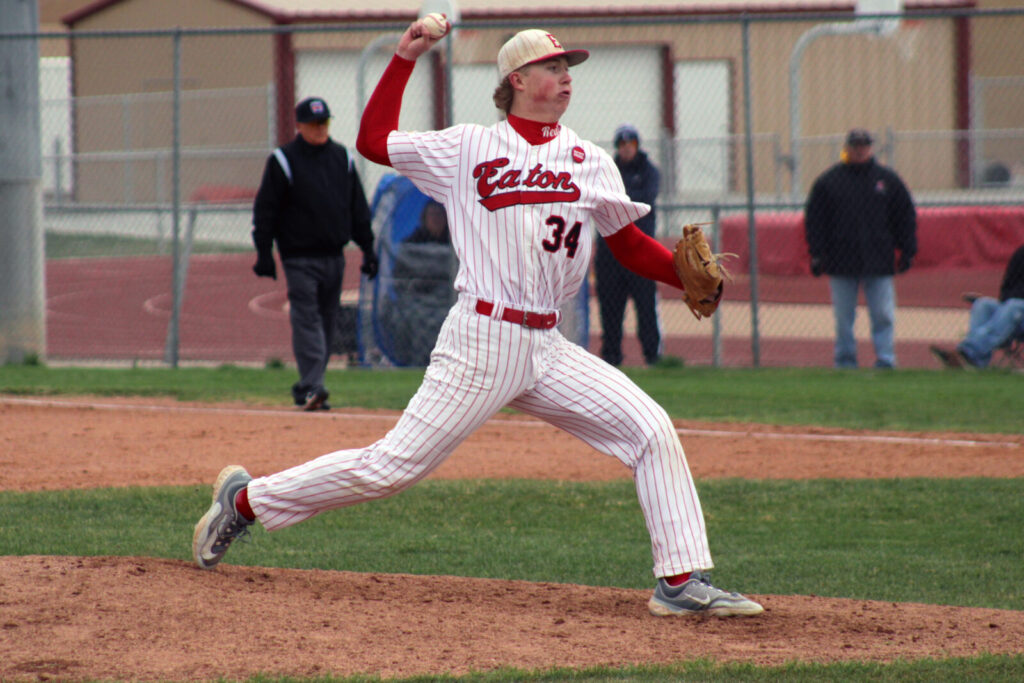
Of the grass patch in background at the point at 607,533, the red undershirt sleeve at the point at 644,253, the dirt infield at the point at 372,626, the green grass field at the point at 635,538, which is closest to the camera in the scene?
the dirt infield at the point at 372,626

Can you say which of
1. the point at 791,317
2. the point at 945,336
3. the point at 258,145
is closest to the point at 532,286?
the point at 945,336

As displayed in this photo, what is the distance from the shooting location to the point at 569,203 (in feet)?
14.2

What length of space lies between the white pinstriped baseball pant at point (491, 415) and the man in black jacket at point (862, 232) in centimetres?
706

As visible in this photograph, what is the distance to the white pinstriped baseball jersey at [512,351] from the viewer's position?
14.1 ft

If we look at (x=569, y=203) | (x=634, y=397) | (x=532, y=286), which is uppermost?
(x=569, y=203)

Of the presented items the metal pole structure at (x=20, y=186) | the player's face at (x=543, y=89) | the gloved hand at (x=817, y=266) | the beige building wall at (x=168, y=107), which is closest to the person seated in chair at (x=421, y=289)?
the gloved hand at (x=817, y=266)

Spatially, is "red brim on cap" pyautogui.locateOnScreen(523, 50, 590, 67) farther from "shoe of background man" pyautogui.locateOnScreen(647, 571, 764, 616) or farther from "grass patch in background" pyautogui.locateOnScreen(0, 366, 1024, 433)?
"grass patch in background" pyautogui.locateOnScreen(0, 366, 1024, 433)

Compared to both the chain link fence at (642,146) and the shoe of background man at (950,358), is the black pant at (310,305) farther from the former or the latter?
the shoe of background man at (950,358)

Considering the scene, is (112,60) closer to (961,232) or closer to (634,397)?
(961,232)

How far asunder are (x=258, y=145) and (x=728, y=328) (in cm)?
1349

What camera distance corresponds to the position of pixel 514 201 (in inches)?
168

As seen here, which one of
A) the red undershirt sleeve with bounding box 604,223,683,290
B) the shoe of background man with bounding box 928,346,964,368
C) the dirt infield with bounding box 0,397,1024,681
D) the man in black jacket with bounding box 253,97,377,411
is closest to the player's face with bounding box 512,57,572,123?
the red undershirt sleeve with bounding box 604,223,683,290

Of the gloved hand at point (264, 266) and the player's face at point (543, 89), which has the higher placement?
the player's face at point (543, 89)

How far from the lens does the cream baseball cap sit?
431 cm
